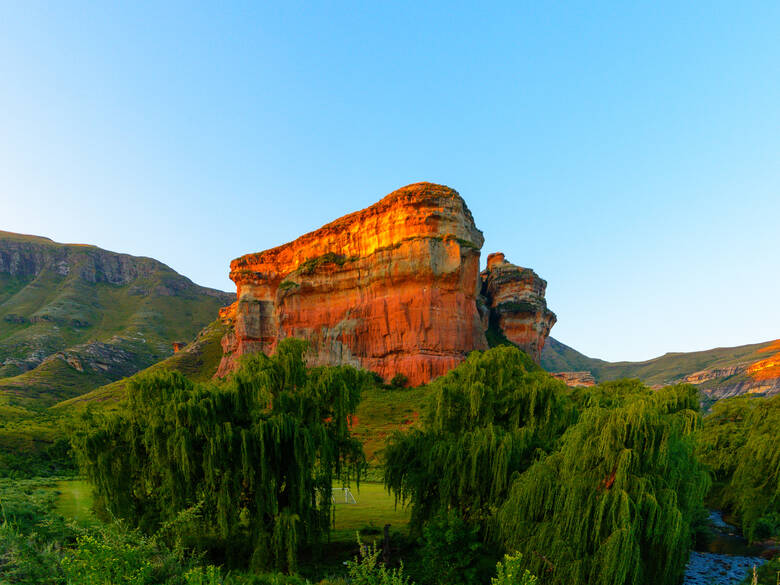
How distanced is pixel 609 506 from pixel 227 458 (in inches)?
387

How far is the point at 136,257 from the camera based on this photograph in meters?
171

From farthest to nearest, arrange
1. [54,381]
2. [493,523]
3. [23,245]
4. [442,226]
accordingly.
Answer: [23,245] < [54,381] < [442,226] < [493,523]

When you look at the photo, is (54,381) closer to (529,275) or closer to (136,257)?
(529,275)

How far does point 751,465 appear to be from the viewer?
777 inches

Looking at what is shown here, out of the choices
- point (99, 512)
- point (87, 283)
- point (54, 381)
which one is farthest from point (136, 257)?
point (99, 512)

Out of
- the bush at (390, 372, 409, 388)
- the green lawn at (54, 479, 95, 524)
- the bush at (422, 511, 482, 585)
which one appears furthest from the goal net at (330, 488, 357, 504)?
the bush at (390, 372, 409, 388)

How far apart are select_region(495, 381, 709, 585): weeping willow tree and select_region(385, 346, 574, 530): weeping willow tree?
218 centimetres

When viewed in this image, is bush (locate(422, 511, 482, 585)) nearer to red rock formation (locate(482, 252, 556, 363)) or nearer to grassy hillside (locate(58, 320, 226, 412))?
red rock formation (locate(482, 252, 556, 363))

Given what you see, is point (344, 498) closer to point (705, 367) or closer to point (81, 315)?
point (81, 315)

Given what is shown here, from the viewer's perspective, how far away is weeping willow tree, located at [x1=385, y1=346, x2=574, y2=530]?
1262 centimetres

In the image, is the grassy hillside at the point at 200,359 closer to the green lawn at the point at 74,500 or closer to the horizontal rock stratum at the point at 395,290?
the horizontal rock stratum at the point at 395,290

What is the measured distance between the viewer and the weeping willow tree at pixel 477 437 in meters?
12.6

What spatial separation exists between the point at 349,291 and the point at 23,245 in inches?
6271

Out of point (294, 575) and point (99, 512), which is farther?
point (99, 512)
